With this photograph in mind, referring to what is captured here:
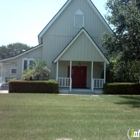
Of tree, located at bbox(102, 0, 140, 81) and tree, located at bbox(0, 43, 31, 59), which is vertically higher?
tree, located at bbox(0, 43, 31, 59)

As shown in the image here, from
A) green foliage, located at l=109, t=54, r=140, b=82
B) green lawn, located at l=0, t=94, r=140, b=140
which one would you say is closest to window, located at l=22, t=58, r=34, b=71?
green foliage, located at l=109, t=54, r=140, b=82

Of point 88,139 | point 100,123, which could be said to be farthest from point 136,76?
point 88,139

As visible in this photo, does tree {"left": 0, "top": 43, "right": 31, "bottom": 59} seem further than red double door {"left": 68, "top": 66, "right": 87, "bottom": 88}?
Yes

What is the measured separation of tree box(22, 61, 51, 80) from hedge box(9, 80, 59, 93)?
149cm

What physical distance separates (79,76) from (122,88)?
18.4ft

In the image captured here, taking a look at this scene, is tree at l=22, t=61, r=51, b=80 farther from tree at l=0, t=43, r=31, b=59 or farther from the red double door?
tree at l=0, t=43, r=31, b=59

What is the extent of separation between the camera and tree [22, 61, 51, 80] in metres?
22.3

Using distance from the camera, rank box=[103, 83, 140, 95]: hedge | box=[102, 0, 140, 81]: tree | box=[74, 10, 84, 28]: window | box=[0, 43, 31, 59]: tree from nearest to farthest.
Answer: box=[102, 0, 140, 81]: tree < box=[103, 83, 140, 95]: hedge < box=[74, 10, 84, 28]: window < box=[0, 43, 31, 59]: tree

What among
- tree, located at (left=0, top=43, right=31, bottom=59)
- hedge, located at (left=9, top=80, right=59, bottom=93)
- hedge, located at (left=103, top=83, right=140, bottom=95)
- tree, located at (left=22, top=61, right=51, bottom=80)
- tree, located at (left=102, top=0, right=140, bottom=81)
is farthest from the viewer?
tree, located at (left=0, top=43, right=31, bottom=59)

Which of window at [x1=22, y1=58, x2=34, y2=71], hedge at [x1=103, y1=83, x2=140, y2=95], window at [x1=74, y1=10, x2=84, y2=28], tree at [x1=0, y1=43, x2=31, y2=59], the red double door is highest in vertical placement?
tree at [x1=0, y1=43, x2=31, y2=59]

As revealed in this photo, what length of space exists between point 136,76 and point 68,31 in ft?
27.2

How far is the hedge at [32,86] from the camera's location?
67.9 ft

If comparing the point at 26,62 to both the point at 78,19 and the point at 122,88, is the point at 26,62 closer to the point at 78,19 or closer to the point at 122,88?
the point at 78,19

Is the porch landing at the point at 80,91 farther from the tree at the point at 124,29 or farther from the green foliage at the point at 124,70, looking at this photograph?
the tree at the point at 124,29
